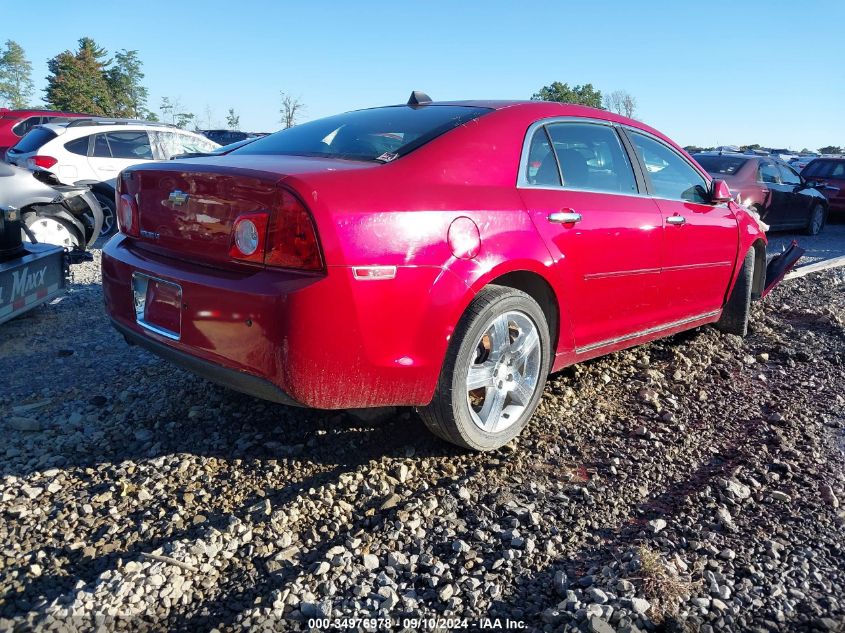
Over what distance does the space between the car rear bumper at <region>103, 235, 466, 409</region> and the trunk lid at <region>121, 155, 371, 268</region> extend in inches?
4.1

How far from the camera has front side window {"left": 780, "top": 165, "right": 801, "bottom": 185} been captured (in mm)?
11977

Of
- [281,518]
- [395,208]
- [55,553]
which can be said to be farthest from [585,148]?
[55,553]

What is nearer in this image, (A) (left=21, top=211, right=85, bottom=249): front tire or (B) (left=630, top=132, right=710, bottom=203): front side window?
(B) (left=630, top=132, right=710, bottom=203): front side window

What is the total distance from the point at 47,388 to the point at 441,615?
2772 millimetres

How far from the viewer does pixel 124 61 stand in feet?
190

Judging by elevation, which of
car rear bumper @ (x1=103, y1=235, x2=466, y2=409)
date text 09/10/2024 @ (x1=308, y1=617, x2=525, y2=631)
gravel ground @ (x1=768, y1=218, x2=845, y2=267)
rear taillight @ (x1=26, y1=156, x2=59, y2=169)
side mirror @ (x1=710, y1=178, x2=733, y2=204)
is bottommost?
gravel ground @ (x1=768, y1=218, x2=845, y2=267)

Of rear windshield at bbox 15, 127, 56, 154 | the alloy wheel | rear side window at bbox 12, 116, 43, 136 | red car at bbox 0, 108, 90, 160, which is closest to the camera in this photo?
the alloy wheel

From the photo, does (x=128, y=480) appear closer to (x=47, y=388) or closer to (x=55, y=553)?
(x=55, y=553)

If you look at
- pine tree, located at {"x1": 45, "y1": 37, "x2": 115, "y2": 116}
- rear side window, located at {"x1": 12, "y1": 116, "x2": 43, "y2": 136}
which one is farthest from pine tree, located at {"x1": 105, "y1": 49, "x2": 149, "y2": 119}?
rear side window, located at {"x1": 12, "y1": 116, "x2": 43, "y2": 136}

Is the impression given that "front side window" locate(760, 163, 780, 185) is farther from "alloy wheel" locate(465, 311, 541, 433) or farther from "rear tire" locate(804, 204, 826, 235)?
"alloy wheel" locate(465, 311, 541, 433)

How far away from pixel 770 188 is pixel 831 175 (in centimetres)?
542

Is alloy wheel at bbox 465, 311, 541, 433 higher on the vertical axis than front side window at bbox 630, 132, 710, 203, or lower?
lower

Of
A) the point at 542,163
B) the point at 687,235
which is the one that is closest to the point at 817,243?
the point at 687,235

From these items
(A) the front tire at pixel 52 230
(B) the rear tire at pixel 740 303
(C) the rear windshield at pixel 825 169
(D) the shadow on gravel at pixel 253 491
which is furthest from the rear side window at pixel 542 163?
(C) the rear windshield at pixel 825 169
